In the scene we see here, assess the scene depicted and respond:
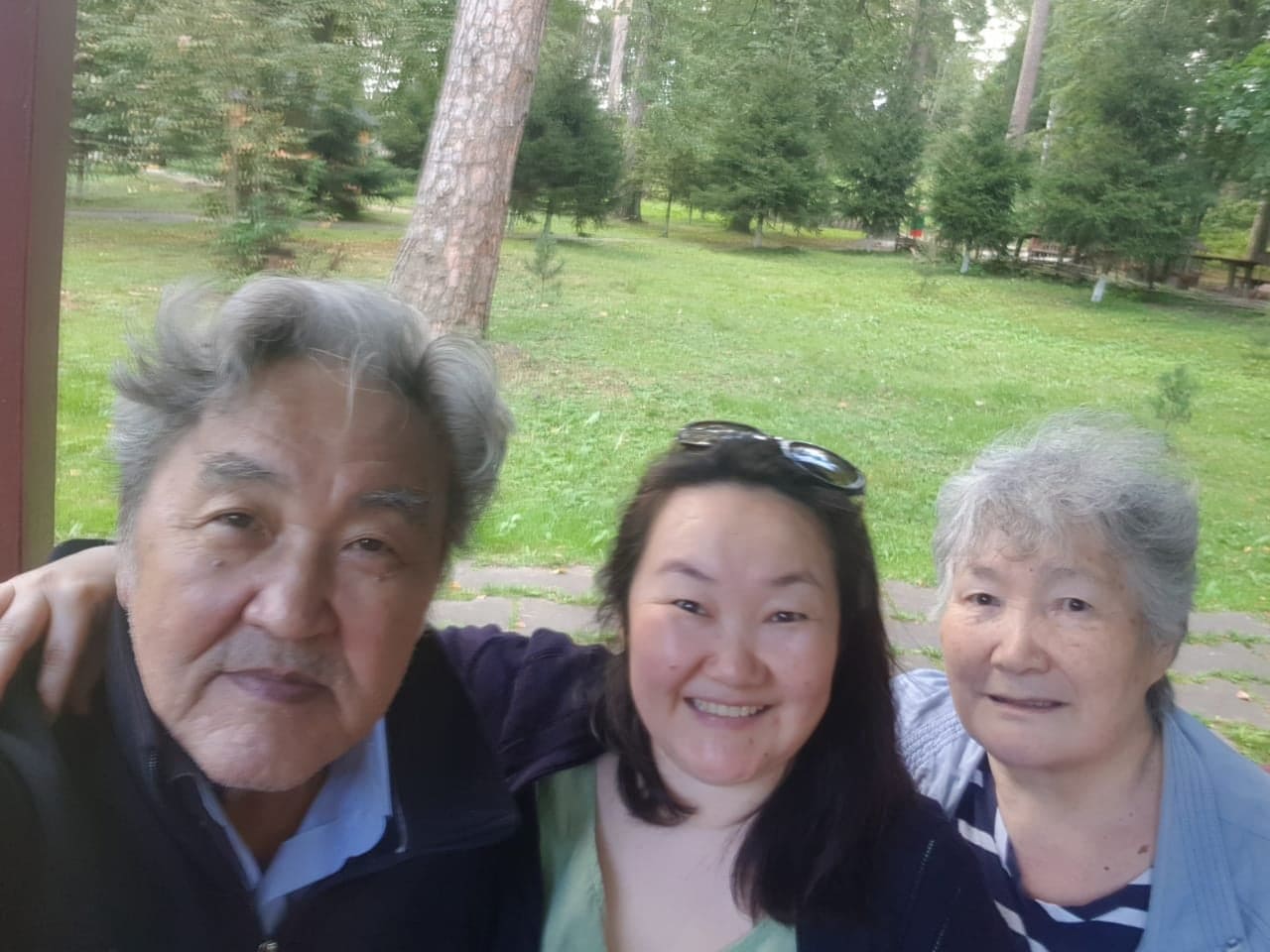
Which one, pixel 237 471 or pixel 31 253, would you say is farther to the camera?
pixel 31 253

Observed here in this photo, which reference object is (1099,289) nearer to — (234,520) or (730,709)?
(730,709)

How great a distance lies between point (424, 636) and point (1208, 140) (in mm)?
2563

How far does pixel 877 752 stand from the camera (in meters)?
1.22

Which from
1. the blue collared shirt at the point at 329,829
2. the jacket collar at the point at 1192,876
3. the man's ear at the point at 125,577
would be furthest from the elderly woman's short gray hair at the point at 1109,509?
the man's ear at the point at 125,577

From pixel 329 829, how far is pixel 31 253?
1041 mm

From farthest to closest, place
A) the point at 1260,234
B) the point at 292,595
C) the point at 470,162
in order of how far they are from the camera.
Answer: the point at 1260,234 < the point at 470,162 < the point at 292,595

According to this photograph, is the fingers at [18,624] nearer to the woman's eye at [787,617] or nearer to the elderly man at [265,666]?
the elderly man at [265,666]

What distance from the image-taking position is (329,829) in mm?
1146

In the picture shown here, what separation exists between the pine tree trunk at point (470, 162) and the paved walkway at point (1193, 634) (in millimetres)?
704

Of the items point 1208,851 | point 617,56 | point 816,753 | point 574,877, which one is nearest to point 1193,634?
point 1208,851

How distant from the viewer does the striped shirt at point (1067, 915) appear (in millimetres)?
1323

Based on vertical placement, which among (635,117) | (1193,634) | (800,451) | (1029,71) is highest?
(1029,71)

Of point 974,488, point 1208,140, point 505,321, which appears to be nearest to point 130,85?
point 505,321

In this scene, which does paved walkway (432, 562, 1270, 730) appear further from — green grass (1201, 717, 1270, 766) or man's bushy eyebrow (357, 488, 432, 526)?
man's bushy eyebrow (357, 488, 432, 526)
